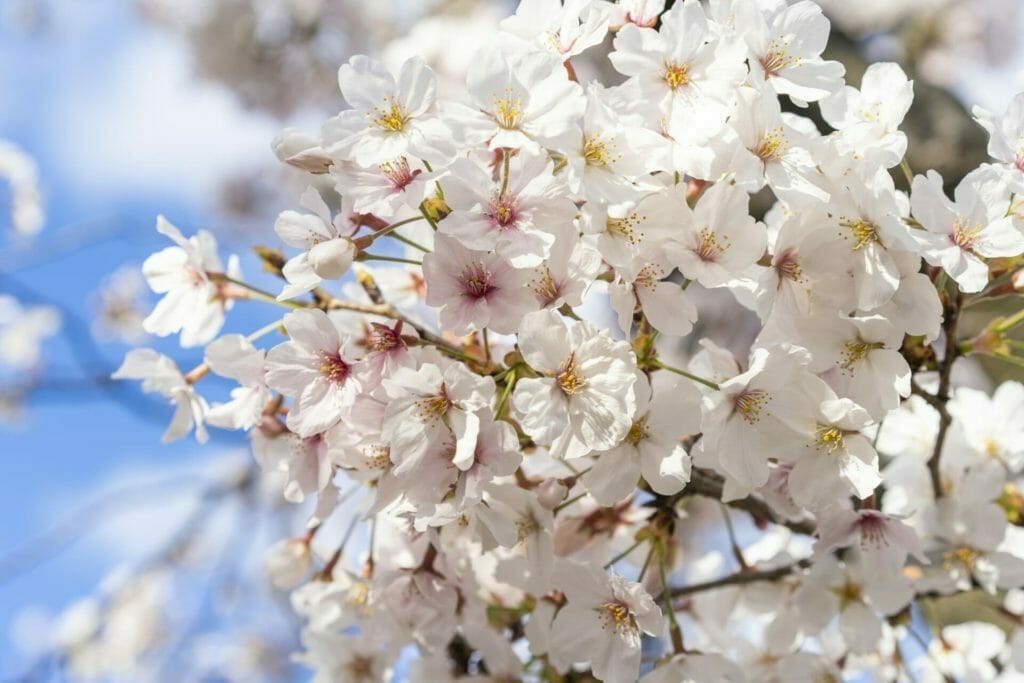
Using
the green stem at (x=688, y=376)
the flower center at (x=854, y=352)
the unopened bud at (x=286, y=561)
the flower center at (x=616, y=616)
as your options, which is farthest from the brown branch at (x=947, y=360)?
the unopened bud at (x=286, y=561)

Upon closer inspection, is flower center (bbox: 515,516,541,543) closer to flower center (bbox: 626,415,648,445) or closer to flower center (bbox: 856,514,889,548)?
flower center (bbox: 626,415,648,445)

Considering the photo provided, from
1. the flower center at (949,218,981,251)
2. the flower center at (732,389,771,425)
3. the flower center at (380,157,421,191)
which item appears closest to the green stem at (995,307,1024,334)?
the flower center at (949,218,981,251)

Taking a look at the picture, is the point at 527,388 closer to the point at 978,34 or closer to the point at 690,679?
the point at 690,679

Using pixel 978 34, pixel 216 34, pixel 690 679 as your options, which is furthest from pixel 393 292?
pixel 978 34

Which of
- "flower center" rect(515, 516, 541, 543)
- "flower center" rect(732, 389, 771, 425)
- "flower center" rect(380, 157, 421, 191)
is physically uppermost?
"flower center" rect(380, 157, 421, 191)

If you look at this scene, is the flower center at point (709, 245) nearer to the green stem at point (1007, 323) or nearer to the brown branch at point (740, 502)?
the brown branch at point (740, 502)
